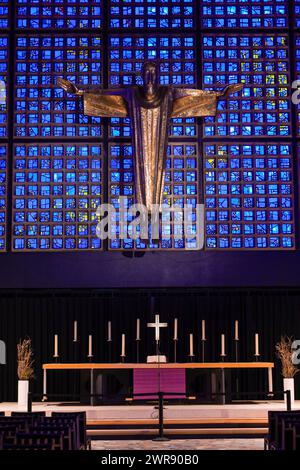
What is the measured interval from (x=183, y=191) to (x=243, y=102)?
2.32m

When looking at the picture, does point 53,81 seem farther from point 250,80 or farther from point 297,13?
point 297,13

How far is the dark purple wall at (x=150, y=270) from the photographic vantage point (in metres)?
16.5

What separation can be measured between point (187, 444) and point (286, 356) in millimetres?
4263

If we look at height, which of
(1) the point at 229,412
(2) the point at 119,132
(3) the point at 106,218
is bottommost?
(1) the point at 229,412

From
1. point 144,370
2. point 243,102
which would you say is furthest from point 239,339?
point 243,102

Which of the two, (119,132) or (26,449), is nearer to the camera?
(26,449)

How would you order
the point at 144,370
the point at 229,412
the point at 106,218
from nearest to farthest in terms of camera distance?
the point at 229,412 < the point at 144,370 < the point at 106,218

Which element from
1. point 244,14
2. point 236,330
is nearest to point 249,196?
point 236,330

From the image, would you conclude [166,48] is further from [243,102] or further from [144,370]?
[144,370]

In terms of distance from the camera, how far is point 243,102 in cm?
1730

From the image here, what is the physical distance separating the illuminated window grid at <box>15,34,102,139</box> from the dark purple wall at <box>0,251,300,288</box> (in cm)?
266

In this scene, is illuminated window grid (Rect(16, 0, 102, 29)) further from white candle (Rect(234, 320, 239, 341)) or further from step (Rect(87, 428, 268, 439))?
step (Rect(87, 428, 268, 439))

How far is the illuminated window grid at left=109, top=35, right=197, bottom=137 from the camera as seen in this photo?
56.4 feet

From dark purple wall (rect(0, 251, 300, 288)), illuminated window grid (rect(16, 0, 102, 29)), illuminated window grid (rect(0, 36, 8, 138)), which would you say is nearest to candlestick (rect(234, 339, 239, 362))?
dark purple wall (rect(0, 251, 300, 288))
